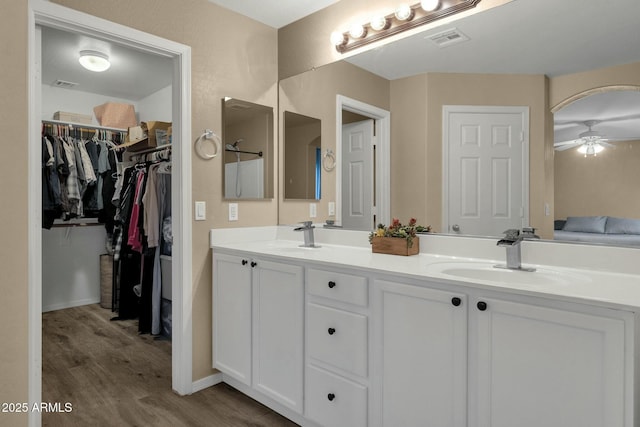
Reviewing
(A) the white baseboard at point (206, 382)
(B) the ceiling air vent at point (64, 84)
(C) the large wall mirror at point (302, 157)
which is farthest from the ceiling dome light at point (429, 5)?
(B) the ceiling air vent at point (64, 84)

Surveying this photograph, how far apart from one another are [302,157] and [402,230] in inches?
40.3

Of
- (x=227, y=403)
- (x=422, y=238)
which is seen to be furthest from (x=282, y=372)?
(x=422, y=238)

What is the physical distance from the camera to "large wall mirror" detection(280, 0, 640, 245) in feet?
5.17

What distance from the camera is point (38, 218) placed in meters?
1.82

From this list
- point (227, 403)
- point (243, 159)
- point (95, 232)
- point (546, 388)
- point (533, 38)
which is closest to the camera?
point (546, 388)

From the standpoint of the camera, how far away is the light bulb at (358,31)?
7.72 feet

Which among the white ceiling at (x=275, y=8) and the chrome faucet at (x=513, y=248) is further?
the white ceiling at (x=275, y=8)

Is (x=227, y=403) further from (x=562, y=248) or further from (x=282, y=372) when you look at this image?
(x=562, y=248)

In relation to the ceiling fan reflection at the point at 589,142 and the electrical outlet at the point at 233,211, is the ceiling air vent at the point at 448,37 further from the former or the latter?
the electrical outlet at the point at 233,211

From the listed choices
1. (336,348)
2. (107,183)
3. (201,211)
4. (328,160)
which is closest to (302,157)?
(328,160)

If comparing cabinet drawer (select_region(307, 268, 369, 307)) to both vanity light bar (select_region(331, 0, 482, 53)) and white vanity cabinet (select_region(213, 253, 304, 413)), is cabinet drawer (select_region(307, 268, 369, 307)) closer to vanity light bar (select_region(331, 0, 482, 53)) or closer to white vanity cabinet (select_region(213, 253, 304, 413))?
white vanity cabinet (select_region(213, 253, 304, 413))

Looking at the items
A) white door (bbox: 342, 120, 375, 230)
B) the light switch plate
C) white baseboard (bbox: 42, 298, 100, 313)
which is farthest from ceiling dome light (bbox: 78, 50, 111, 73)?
white baseboard (bbox: 42, 298, 100, 313)

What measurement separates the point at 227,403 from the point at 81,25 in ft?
7.08

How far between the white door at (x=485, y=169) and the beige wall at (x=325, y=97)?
20.1 inches
